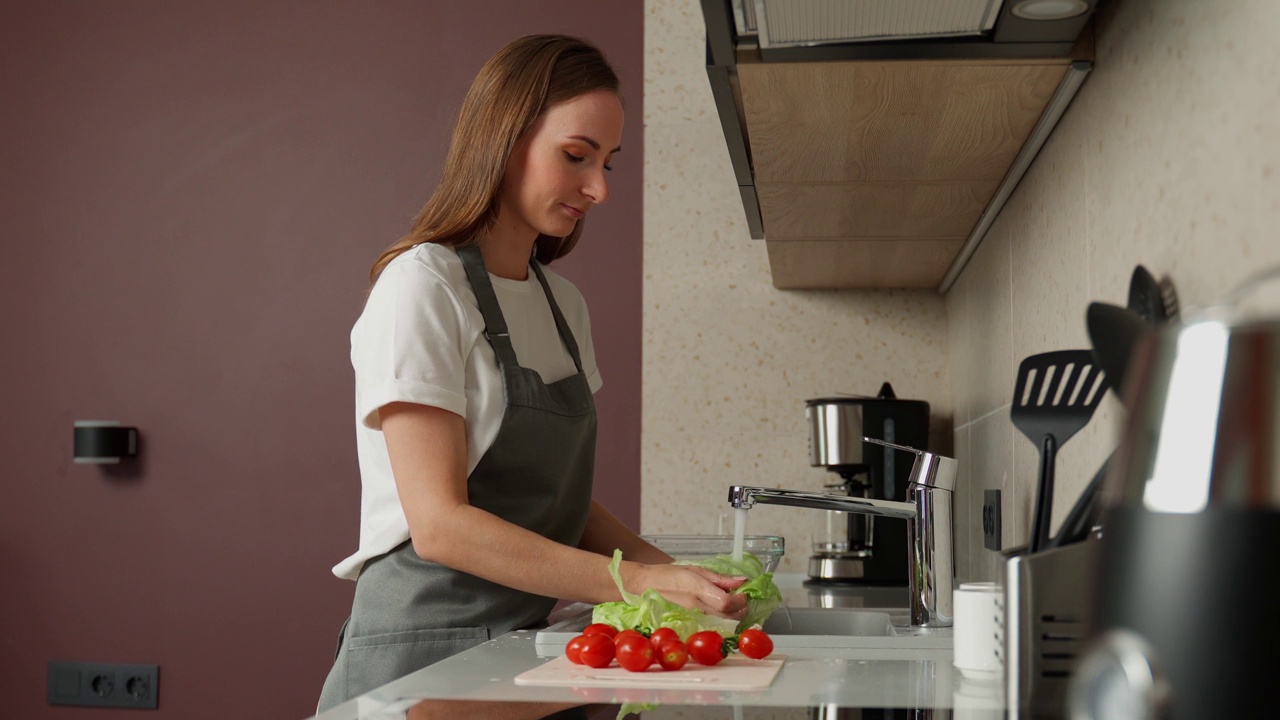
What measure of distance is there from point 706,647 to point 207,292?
2175 mm

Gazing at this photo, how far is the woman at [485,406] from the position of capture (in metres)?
1.26

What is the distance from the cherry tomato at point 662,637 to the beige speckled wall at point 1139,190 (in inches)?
16.4

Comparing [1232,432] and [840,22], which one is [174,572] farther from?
[1232,432]

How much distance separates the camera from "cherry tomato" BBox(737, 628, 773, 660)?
1062 mm

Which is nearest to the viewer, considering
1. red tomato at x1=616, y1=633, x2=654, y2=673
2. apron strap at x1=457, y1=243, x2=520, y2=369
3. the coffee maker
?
red tomato at x1=616, y1=633, x2=654, y2=673

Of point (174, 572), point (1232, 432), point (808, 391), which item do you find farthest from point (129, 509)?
point (1232, 432)

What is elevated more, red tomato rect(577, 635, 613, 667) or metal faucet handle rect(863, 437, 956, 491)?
metal faucet handle rect(863, 437, 956, 491)

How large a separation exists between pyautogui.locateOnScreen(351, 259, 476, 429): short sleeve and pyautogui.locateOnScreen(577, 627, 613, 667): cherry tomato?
371 millimetres

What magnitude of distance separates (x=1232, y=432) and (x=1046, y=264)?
97 cm

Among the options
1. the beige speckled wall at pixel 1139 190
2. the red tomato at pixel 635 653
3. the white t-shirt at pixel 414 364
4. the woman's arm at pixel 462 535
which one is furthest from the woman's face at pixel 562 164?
the red tomato at pixel 635 653

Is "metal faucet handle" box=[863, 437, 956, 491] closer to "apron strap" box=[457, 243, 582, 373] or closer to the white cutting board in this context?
the white cutting board

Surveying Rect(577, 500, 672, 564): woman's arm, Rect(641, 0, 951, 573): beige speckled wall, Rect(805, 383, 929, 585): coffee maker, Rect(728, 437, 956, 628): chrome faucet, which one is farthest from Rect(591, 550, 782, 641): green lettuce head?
Rect(641, 0, 951, 573): beige speckled wall

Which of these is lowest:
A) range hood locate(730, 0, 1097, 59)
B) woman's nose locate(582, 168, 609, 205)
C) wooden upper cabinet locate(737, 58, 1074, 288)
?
woman's nose locate(582, 168, 609, 205)

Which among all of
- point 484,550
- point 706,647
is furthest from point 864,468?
point 706,647
